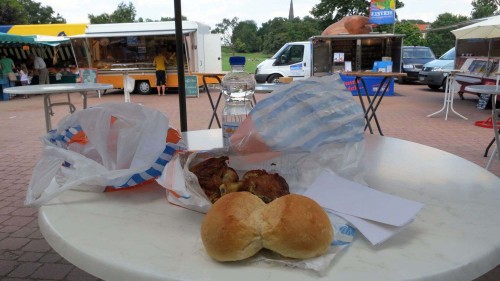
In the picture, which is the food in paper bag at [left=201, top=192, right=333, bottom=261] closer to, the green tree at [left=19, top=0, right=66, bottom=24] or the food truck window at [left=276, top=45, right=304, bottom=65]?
the food truck window at [left=276, top=45, right=304, bottom=65]

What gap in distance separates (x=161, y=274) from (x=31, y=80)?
1697 cm

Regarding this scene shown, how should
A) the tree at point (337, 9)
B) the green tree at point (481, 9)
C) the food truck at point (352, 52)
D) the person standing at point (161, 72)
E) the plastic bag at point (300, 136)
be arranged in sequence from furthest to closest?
the green tree at point (481, 9) → the tree at point (337, 9) → the person standing at point (161, 72) → the food truck at point (352, 52) → the plastic bag at point (300, 136)

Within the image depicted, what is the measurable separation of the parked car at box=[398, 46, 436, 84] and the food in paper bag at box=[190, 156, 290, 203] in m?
Answer: 15.6

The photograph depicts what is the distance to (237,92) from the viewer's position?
1744 millimetres

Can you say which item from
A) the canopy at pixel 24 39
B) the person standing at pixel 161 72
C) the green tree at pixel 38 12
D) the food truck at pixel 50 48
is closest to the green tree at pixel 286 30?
the food truck at pixel 50 48

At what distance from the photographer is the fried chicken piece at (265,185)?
93cm

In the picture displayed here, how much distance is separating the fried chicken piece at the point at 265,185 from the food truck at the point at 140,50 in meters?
12.7

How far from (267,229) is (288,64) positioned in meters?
14.0

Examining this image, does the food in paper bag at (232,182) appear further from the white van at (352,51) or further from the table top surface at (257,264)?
the white van at (352,51)

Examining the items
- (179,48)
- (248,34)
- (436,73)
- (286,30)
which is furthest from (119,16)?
(179,48)

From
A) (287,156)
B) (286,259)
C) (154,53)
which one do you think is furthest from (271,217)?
(154,53)

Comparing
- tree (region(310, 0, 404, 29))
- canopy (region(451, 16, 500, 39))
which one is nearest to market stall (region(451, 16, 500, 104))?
canopy (region(451, 16, 500, 39))

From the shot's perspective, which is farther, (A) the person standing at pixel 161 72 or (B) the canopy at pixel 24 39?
(A) the person standing at pixel 161 72

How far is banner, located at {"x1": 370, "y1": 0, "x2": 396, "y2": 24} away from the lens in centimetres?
1259
